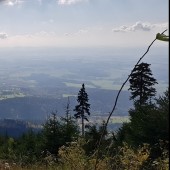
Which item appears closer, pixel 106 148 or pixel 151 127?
pixel 106 148

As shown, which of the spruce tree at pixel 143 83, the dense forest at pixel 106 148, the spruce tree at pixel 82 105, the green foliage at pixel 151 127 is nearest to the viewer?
the dense forest at pixel 106 148

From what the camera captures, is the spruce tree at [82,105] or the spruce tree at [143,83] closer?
the spruce tree at [143,83]

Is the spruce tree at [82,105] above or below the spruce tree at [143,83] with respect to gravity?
below

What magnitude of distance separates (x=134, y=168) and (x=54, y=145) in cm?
1946

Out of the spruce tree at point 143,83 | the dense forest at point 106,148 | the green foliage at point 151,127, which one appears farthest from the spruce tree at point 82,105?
the green foliage at point 151,127

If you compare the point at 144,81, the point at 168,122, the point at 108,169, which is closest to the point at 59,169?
the point at 108,169

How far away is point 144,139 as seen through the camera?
16.5 m

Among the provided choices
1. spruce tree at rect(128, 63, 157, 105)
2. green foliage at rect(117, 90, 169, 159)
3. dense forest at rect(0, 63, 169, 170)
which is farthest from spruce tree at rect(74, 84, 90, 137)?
green foliage at rect(117, 90, 169, 159)

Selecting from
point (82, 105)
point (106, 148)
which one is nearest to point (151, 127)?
point (106, 148)

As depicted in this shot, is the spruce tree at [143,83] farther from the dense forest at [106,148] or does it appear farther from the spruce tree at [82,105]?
the spruce tree at [82,105]

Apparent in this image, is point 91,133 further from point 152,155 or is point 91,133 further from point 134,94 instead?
point 134,94

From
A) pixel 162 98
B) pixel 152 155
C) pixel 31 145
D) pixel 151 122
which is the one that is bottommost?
pixel 31 145

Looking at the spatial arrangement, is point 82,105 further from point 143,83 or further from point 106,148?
Result: point 106,148

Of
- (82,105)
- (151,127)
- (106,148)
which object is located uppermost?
(106,148)
